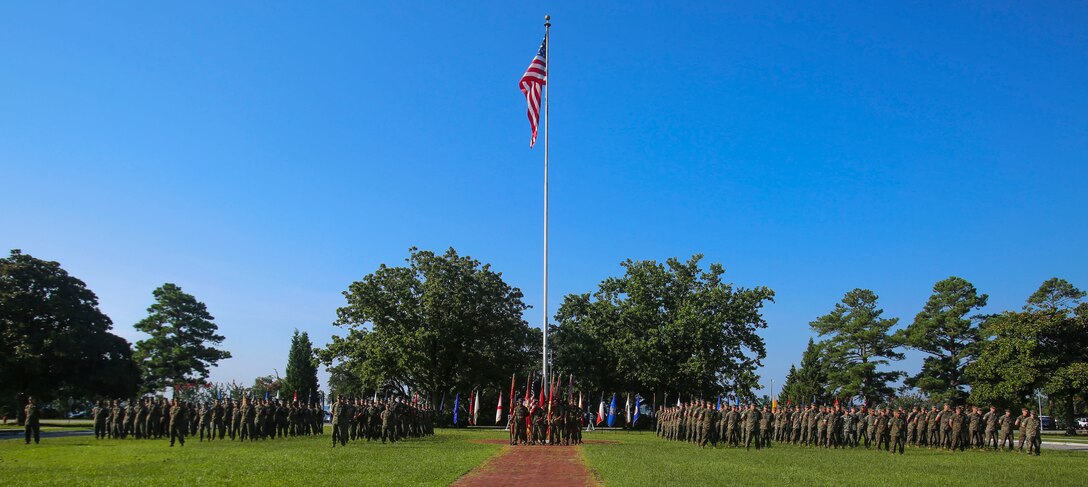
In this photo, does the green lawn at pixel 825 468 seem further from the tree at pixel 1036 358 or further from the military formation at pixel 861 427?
the tree at pixel 1036 358

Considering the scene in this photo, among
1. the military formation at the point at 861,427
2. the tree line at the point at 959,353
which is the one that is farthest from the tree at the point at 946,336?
the military formation at the point at 861,427

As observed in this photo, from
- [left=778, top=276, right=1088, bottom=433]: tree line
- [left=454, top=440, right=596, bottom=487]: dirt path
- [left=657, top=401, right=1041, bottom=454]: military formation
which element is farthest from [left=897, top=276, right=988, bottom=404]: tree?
[left=454, top=440, right=596, bottom=487]: dirt path

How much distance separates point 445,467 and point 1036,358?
3976cm

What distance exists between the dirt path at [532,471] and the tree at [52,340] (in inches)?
1081

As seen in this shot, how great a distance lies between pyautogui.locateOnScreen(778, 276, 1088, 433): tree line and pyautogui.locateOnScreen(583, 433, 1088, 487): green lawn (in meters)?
23.8

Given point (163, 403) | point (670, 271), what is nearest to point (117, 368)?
point (163, 403)

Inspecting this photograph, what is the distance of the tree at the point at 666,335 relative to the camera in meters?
46.3

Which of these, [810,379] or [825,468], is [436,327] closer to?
[825,468]

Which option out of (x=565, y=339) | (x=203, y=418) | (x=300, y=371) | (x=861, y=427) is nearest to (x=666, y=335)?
(x=565, y=339)

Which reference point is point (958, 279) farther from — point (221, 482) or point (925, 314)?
point (221, 482)

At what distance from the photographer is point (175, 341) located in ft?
197

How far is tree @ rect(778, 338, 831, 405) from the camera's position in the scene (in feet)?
213

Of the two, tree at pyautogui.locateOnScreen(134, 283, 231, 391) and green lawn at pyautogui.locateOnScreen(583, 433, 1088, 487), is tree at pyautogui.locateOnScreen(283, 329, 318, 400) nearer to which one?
tree at pyautogui.locateOnScreen(134, 283, 231, 391)

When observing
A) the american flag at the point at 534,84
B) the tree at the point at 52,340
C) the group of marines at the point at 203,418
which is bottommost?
the group of marines at the point at 203,418
